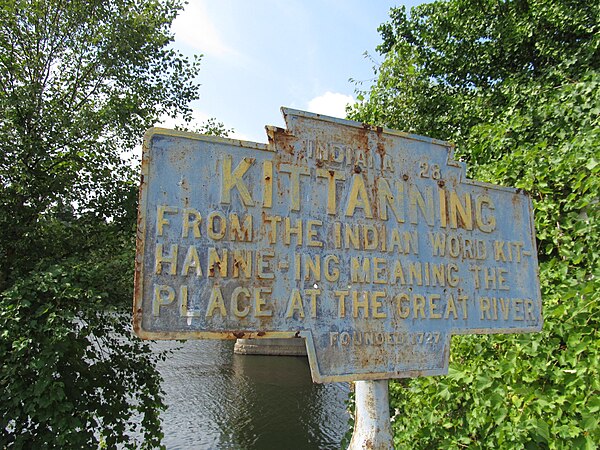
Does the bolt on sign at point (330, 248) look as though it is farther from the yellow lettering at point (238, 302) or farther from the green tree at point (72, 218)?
the green tree at point (72, 218)

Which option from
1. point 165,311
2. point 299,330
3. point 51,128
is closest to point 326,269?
point 299,330

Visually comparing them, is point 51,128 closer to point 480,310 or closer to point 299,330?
point 299,330

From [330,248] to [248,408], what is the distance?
12.8 m

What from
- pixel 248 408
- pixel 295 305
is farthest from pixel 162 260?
pixel 248 408

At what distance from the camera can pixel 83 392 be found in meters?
5.25

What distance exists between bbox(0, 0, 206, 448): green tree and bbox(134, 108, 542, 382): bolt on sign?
337cm

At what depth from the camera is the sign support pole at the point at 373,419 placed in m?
2.13

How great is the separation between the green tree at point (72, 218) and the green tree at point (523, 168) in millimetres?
3337

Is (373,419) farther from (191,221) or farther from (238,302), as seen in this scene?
(191,221)

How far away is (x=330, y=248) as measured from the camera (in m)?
2.07

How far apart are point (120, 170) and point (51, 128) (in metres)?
1.09

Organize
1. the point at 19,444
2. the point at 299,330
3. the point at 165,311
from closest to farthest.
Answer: the point at 165,311
the point at 299,330
the point at 19,444

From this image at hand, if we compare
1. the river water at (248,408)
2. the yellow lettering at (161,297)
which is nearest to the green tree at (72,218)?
the river water at (248,408)

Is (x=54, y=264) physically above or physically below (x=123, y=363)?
above
